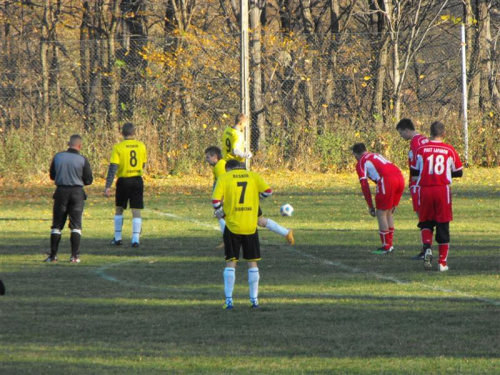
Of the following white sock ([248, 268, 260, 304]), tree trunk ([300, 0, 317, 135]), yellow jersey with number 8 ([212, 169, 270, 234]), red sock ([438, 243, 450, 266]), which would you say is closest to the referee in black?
yellow jersey with number 8 ([212, 169, 270, 234])

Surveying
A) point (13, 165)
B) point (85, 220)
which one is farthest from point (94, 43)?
point (85, 220)

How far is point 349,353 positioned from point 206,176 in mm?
21599

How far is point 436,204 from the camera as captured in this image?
12133 millimetres

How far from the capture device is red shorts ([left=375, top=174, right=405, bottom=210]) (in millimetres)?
13969

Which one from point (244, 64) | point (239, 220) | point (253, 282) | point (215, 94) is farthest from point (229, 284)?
point (215, 94)

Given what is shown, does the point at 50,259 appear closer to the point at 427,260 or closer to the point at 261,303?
the point at 261,303

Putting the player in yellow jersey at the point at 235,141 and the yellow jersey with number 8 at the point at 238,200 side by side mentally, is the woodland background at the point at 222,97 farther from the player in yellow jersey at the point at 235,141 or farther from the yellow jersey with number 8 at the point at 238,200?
the yellow jersey with number 8 at the point at 238,200

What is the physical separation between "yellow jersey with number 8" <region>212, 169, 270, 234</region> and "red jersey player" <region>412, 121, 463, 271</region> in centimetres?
325

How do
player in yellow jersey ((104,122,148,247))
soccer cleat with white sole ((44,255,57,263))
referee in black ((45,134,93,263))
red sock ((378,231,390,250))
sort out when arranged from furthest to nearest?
1. player in yellow jersey ((104,122,148,247))
2. red sock ((378,231,390,250))
3. referee in black ((45,134,93,263))
4. soccer cleat with white sole ((44,255,57,263))

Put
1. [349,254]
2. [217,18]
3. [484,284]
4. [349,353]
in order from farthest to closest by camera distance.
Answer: [217,18]
[349,254]
[484,284]
[349,353]

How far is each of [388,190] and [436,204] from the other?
1913 millimetres

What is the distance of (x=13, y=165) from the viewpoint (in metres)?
28.0

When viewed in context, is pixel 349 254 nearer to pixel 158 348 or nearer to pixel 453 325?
pixel 453 325

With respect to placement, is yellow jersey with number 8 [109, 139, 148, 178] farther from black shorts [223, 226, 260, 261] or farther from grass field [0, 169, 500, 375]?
black shorts [223, 226, 260, 261]
